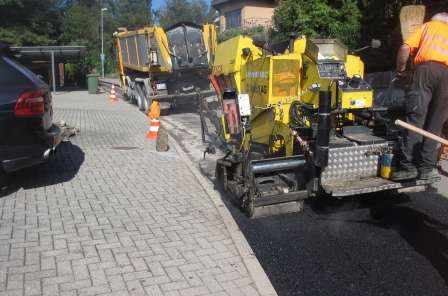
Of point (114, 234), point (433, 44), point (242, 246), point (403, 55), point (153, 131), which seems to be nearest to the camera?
point (242, 246)

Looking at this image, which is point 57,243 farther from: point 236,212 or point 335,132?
point 335,132

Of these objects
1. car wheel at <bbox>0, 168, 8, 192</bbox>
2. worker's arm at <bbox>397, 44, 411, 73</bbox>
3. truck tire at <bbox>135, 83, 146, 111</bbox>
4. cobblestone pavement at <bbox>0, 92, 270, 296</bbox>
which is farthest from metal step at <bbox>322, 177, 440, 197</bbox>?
truck tire at <bbox>135, 83, 146, 111</bbox>

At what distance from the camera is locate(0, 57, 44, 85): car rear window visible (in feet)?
18.4

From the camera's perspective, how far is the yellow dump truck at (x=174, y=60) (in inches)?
568

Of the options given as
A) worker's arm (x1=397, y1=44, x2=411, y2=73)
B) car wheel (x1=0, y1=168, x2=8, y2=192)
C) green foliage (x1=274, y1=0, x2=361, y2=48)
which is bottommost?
car wheel (x1=0, y1=168, x2=8, y2=192)

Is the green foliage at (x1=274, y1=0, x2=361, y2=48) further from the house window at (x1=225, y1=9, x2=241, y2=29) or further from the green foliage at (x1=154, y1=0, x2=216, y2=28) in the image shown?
the green foliage at (x1=154, y1=0, x2=216, y2=28)

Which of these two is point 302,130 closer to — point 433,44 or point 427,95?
point 427,95

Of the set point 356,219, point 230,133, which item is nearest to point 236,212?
point 356,219

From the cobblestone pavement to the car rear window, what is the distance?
1.47 m

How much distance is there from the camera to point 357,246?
4.59 metres

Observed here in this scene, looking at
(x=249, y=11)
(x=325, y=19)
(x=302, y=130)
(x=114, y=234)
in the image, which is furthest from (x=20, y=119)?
(x=249, y=11)

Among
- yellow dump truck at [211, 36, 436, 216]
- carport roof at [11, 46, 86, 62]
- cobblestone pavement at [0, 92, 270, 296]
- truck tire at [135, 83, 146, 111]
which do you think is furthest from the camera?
carport roof at [11, 46, 86, 62]

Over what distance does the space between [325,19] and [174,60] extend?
15.7 ft

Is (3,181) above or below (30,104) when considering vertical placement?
below
